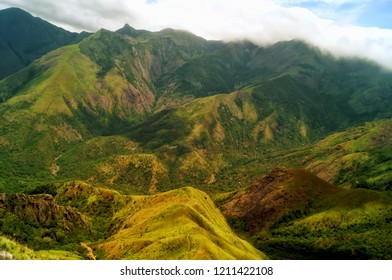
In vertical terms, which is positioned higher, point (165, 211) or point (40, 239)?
point (165, 211)

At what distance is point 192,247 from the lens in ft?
462
